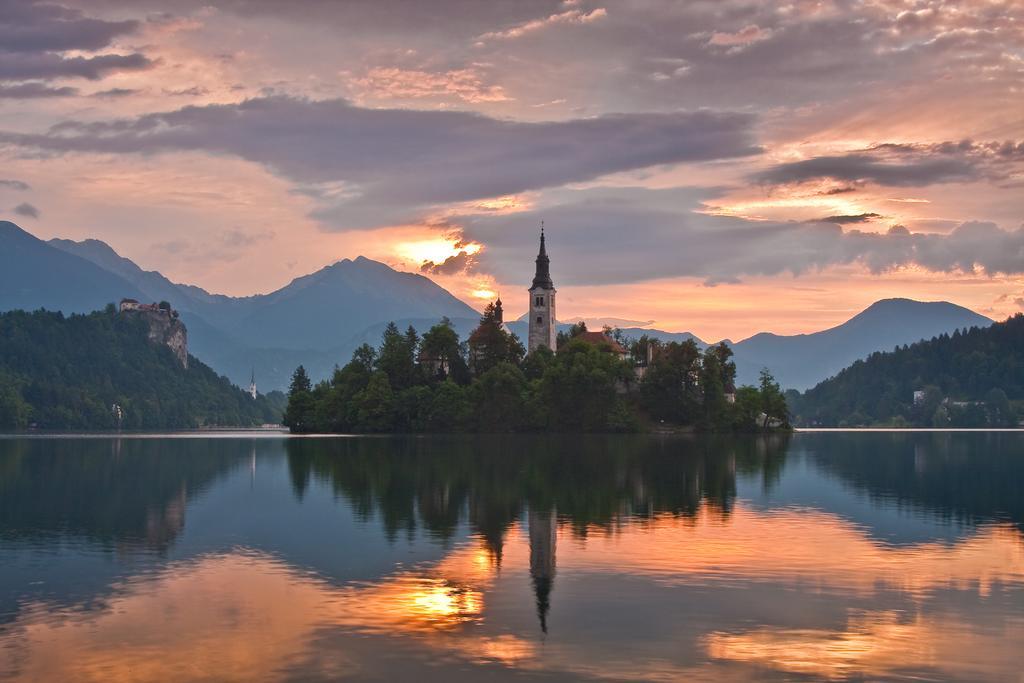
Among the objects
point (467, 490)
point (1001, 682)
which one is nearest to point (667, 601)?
point (1001, 682)

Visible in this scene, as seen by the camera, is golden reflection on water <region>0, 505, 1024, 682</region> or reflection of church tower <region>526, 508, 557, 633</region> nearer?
golden reflection on water <region>0, 505, 1024, 682</region>

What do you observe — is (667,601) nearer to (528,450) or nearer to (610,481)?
(610,481)

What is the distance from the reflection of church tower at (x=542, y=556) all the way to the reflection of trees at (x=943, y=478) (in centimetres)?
2204

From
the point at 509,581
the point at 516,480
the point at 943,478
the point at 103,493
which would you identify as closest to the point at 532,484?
the point at 516,480

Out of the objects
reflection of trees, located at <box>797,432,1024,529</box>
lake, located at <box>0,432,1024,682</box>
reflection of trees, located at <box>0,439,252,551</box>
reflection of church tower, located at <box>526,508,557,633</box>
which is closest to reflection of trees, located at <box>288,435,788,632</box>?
reflection of church tower, located at <box>526,508,557,633</box>

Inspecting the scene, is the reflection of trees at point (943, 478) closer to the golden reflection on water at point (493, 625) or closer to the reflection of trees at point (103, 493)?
the golden reflection on water at point (493, 625)

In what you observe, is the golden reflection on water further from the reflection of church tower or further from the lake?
the reflection of church tower

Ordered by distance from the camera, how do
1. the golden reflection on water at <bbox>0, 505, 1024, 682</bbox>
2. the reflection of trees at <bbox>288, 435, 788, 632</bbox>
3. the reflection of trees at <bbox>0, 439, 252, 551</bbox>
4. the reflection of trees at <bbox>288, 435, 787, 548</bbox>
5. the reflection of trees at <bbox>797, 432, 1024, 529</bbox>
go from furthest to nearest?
1. the reflection of trees at <bbox>797, 432, 1024, 529</bbox>
2. the reflection of trees at <bbox>288, 435, 787, 548</bbox>
3. the reflection of trees at <bbox>288, 435, 788, 632</bbox>
4. the reflection of trees at <bbox>0, 439, 252, 551</bbox>
5. the golden reflection on water at <bbox>0, 505, 1024, 682</bbox>

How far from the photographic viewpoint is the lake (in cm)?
2838

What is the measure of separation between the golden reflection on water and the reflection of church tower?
30cm

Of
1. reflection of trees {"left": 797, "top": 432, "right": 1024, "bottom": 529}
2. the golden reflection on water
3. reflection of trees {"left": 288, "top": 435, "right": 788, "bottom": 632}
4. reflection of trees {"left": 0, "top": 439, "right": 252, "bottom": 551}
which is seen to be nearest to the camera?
the golden reflection on water

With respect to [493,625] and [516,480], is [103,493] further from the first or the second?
[493,625]

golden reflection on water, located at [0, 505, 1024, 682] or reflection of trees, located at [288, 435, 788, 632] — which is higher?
→ reflection of trees, located at [288, 435, 788, 632]

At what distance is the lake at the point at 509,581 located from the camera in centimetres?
2838
